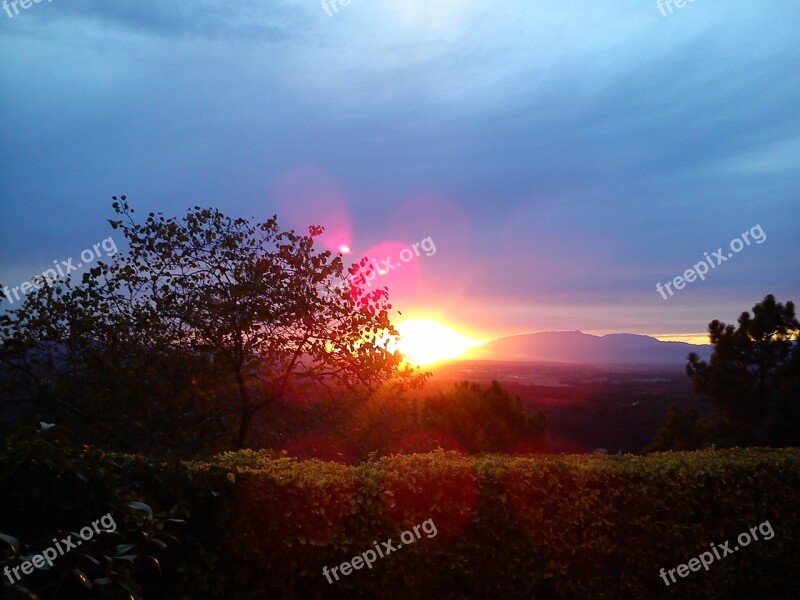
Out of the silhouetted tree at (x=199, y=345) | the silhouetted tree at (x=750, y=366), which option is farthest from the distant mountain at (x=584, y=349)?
the silhouetted tree at (x=199, y=345)

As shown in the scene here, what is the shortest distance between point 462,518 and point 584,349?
A: 9111 centimetres

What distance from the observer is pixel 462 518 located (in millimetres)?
5352

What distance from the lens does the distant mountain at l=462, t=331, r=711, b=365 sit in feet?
263

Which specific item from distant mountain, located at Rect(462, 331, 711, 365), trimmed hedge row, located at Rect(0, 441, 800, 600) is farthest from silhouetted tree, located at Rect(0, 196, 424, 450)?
distant mountain, located at Rect(462, 331, 711, 365)

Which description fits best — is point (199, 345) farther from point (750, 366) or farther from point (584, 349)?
point (584, 349)

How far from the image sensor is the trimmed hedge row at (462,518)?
4.56 metres

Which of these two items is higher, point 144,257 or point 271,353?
point 144,257

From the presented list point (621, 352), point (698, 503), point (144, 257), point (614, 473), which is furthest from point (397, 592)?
point (621, 352)

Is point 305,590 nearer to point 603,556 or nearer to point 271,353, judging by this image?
point 603,556

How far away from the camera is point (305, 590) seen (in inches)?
192

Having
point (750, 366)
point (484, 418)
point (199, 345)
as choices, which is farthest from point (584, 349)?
point (199, 345)

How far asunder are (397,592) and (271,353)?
5.76 metres

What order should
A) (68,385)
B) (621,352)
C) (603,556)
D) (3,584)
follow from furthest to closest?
1. (621,352)
2. (68,385)
3. (603,556)
4. (3,584)

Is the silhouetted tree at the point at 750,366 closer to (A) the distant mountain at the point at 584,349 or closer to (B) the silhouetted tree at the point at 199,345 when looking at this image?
(B) the silhouetted tree at the point at 199,345
